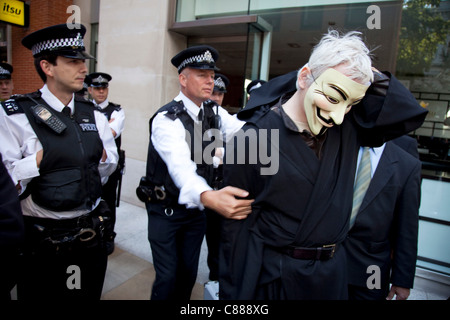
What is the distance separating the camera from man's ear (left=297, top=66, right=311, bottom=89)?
138cm

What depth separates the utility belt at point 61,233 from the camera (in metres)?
1.94

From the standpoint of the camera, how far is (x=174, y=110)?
7.88 feet

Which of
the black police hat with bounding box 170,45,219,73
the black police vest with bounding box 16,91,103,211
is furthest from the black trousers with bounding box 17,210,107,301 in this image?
the black police hat with bounding box 170,45,219,73

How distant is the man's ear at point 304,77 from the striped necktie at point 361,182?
0.75m

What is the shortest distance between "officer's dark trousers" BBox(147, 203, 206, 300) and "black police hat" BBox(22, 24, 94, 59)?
132 cm

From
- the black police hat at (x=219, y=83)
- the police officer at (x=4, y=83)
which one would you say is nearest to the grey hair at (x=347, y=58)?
the black police hat at (x=219, y=83)

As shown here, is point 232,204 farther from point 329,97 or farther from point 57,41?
point 57,41

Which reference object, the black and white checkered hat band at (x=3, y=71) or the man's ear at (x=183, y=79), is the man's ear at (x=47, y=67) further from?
the black and white checkered hat band at (x=3, y=71)

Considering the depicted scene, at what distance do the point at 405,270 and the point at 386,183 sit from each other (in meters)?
0.58

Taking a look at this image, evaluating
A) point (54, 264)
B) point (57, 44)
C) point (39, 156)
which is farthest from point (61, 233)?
point (57, 44)

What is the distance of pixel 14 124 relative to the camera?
1892 millimetres

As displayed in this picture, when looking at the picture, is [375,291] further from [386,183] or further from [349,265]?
[386,183]

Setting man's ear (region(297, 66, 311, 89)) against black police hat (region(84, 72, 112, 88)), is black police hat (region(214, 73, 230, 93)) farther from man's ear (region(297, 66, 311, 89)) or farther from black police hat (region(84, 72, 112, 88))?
man's ear (region(297, 66, 311, 89))
